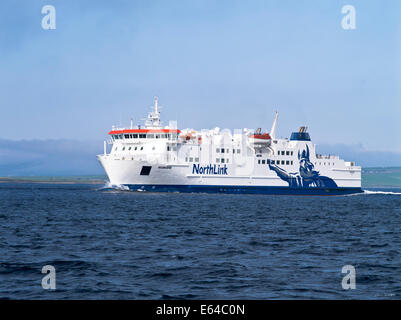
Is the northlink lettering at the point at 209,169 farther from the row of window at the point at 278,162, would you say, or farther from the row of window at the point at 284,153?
the row of window at the point at 284,153

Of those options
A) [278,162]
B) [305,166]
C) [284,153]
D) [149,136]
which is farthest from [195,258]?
[305,166]

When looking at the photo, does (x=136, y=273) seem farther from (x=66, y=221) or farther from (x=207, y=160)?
(x=207, y=160)

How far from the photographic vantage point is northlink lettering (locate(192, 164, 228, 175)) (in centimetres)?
5809

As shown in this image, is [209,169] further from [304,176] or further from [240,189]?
[304,176]

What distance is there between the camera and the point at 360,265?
15.6 m

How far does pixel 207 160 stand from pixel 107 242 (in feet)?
130

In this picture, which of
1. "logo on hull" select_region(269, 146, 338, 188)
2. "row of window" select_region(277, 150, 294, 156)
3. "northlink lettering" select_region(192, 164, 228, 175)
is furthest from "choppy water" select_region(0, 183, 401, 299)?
"row of window" select_region(277, 150, 294, 156)

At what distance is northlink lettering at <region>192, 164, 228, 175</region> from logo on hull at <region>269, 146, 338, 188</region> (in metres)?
6.21

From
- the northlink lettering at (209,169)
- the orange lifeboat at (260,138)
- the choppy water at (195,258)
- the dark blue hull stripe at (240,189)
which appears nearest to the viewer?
the choppy water at (195,258)

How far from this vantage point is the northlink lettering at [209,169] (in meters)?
58.1

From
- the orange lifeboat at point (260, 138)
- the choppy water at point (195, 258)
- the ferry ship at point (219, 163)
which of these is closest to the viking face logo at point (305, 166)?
the ferry ship at point (219, 163)

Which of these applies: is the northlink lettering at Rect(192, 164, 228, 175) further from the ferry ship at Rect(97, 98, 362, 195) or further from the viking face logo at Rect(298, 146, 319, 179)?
the viking face logo at Rect(298, 146, 319, 179)
